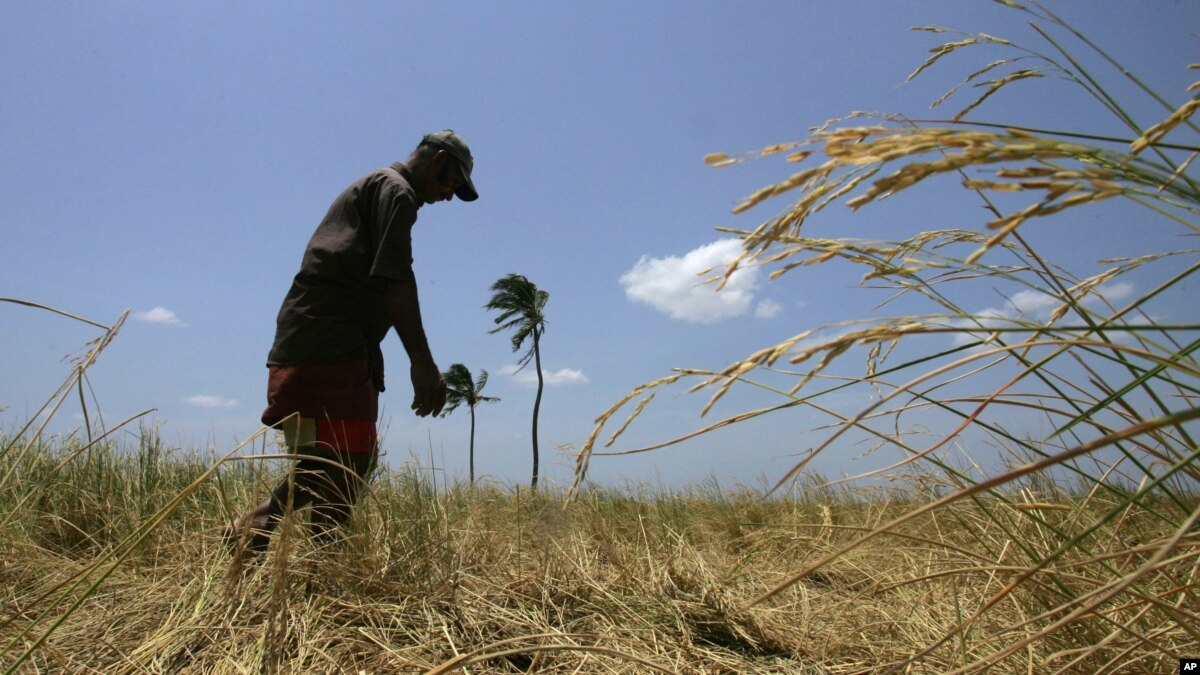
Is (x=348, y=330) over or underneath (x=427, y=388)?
over

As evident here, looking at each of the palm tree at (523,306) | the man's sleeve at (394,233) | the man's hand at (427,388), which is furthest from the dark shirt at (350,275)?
the palm tree at (523,306)

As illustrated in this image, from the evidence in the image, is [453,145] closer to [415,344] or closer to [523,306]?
[415,344]

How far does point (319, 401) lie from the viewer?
8.27 feet

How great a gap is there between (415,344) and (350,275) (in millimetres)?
395

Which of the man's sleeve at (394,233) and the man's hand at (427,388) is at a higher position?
the man's sleeve at (394,233)

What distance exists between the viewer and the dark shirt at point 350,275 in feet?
8.14

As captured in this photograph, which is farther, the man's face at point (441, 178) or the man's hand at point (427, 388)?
the man's face at point (441, 178)

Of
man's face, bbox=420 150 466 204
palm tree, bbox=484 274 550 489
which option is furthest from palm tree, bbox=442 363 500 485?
man's face, bbox=420 150 466 204

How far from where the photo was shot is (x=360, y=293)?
2.63 m

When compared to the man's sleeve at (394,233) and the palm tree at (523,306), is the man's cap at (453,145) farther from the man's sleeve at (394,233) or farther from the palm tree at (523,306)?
the palm tree at (523,306)

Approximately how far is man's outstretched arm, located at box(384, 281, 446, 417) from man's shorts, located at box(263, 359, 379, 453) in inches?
9.8

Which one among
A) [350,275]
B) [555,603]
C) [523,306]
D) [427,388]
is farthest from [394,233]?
[523,306]

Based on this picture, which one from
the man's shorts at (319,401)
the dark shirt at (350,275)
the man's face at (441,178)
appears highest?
the man's face at (441,178)

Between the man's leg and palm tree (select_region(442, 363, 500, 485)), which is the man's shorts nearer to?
the man's leg
